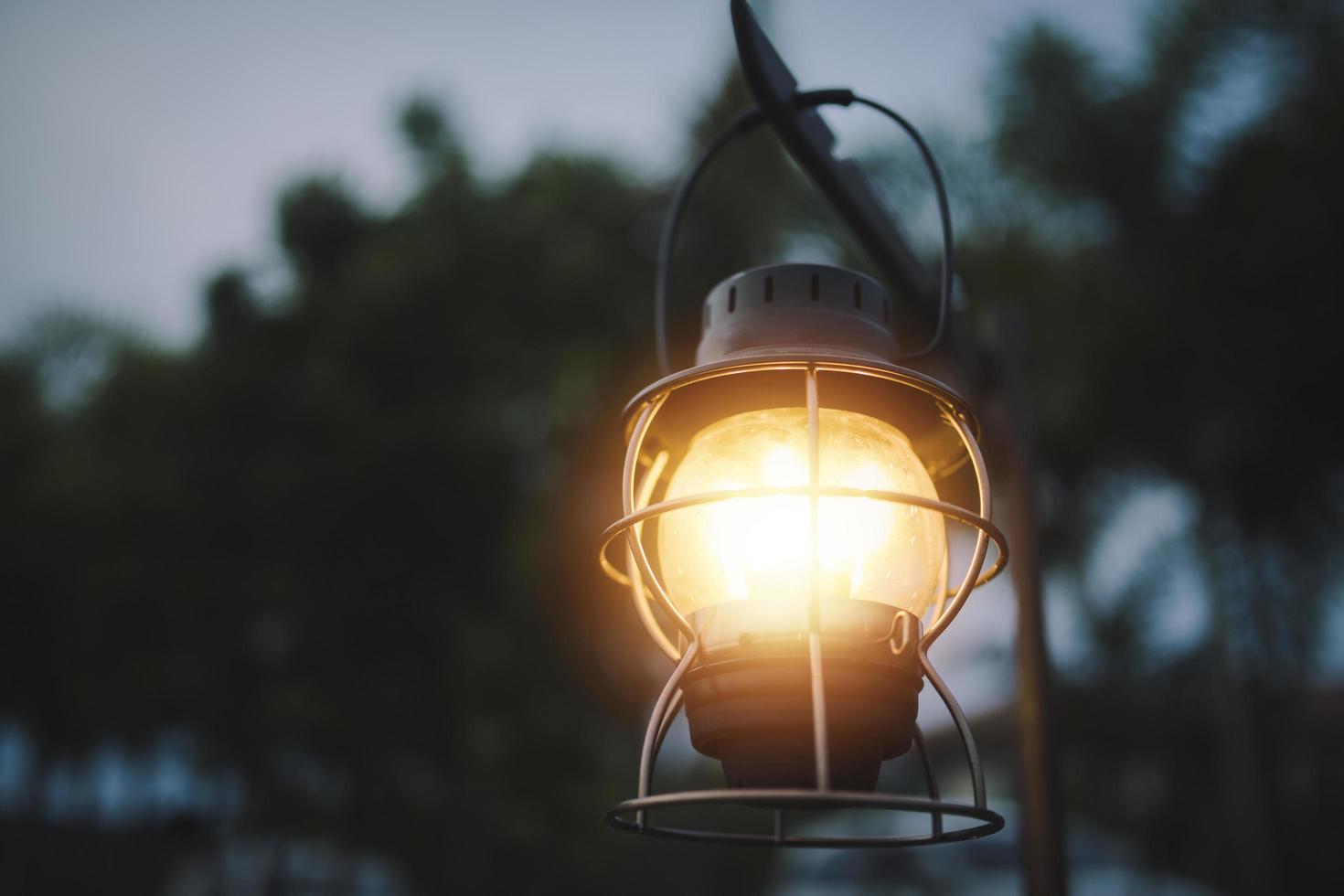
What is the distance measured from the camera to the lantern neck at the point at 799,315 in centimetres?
122

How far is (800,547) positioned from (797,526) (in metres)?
0.03

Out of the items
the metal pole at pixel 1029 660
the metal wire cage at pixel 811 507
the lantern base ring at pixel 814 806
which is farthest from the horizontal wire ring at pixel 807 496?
the metal pole at pixel 1029 660

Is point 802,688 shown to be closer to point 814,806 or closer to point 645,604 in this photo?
point 814,806

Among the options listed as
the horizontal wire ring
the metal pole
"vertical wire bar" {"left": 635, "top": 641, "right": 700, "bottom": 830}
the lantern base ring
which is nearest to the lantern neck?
the horizontal wire ring

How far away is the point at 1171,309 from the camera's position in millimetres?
8852

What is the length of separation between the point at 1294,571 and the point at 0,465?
13036 millimetres

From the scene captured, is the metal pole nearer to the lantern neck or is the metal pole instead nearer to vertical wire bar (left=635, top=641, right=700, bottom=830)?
the lantern neck

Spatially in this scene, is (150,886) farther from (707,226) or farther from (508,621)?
(707,226)

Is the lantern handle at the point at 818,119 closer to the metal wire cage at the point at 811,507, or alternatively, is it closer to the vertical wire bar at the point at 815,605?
the metal wire cage at the point at 811,507

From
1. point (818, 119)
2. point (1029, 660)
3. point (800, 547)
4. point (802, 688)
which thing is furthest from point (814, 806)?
point (1029, 660)

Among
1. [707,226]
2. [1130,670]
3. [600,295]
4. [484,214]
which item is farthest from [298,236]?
[1130,670]

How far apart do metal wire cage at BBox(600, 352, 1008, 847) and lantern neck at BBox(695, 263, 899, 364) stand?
0.05 meters

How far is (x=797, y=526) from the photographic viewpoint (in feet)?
3.72

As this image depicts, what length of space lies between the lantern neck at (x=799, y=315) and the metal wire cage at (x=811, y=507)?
0.17 feet
